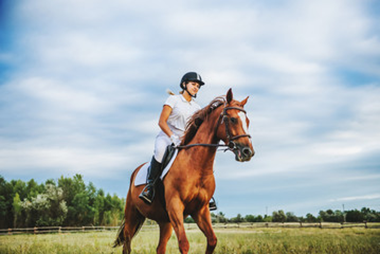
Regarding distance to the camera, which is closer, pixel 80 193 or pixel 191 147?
pixel 191 147

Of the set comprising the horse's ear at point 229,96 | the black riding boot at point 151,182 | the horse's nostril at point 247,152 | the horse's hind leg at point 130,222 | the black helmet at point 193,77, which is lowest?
the horse's hind leg at point 130,222

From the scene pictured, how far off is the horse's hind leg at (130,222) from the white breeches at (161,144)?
2.00 m

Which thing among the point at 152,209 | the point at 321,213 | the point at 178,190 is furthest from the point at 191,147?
the point at 321,213

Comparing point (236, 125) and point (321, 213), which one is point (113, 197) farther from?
point (236, 125)

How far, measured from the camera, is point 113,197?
5797cm

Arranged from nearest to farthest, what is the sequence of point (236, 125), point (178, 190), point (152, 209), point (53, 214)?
point (236, 125)
point (178, 190)
point (152, 209)
point (53, 214)

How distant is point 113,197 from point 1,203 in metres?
17.6

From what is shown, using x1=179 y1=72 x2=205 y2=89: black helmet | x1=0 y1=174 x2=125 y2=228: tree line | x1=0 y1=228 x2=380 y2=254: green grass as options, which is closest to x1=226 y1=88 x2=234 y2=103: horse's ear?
x1=179 y1=72 x2=205 y2=89: black helmet

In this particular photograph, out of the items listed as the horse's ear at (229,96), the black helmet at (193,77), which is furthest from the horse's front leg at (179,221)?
the black helmet at (193,77)

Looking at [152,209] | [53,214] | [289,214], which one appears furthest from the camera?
[289,214]

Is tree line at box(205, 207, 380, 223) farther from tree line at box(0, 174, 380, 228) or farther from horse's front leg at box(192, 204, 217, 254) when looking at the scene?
horse's front leg at box(192, 204, 217, 254)

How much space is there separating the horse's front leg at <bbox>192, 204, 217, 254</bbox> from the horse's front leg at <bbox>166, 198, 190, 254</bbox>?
19.2 inches

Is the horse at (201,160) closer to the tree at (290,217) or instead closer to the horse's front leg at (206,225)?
the horse's front leg at (206,225)

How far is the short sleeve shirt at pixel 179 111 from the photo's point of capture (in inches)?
235
